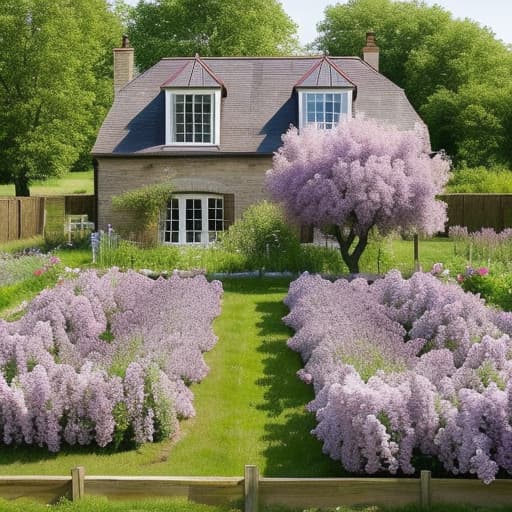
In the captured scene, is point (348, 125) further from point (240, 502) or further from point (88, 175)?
point (88, 175)

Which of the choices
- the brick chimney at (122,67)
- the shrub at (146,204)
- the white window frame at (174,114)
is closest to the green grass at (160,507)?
the shrub at (146,204)

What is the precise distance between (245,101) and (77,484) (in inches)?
819

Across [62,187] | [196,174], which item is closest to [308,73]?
[196,174]

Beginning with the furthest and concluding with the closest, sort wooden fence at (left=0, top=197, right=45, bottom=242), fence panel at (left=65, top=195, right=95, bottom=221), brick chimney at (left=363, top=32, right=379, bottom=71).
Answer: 1. fence panel at (left=65, top=195, right=95, bottom=221)
2. brick chimney at (left=363, top=32, right=379, bottom=71)
3. wooden fence at (left=0, top=197, right=45, bottom=242)

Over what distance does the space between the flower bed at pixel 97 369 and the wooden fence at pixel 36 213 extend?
1494 centimetres

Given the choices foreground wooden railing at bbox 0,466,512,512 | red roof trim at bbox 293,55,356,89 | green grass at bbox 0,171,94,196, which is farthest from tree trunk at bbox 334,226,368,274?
green grass at bbox 0,171,94,196

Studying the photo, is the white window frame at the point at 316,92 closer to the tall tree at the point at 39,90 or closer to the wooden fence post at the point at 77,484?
the tall tree at the point at 39,90

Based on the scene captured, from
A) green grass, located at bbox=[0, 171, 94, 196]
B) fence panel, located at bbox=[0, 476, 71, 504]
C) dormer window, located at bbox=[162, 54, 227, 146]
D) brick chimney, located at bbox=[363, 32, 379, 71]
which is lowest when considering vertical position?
fence panel, located at bbox=[0, 476, 71, 504]

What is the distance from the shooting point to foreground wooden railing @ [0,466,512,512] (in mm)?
6629

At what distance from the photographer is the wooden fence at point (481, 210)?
29.5 metres

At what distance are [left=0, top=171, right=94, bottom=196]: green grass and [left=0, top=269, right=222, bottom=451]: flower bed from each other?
109 feet

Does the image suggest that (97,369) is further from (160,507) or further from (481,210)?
(481,210)

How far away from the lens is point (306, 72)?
27.2 metres

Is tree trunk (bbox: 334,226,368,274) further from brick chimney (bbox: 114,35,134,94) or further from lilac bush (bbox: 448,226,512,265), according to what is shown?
brick chimney (bbox: 114,35,134,94)
